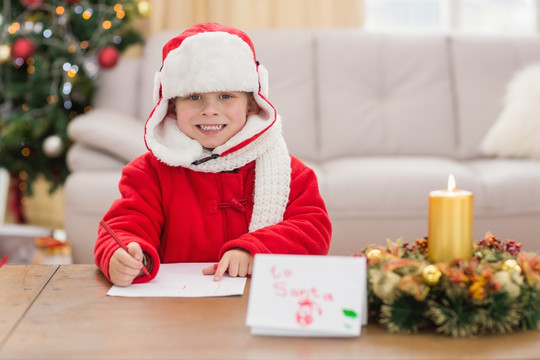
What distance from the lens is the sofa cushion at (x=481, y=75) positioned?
9.44 feet

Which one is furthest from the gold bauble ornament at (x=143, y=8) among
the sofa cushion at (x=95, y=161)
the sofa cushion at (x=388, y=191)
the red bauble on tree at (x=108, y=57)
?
the sofa cushion at (x=388, y=191)

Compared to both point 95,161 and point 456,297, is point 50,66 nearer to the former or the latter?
point 95,161

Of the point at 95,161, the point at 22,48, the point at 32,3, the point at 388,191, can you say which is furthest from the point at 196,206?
the point at 32,3

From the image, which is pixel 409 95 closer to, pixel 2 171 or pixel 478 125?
pixel 478 125

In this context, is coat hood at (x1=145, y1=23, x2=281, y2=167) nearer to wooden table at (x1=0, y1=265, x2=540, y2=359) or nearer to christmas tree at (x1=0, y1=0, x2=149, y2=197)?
wooden table at (x1=0, y1=265, x2=540, y2=359)

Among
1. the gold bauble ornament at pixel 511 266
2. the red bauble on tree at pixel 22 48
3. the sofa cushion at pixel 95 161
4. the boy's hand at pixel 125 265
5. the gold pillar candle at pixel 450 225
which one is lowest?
the sofa cushion at pixel 95 161

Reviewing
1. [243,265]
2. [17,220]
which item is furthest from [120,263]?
[17,220]

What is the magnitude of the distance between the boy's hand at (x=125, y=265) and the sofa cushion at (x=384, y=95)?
5.91ft

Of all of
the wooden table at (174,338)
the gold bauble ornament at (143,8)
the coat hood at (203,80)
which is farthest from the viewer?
the gold bauble ornament at (143,8)

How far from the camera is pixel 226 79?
4.27ft

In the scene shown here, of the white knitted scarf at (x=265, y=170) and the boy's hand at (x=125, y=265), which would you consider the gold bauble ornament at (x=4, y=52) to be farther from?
the boy's hand at (x=125, y=265)

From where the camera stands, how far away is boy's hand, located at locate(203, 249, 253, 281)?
113 cm

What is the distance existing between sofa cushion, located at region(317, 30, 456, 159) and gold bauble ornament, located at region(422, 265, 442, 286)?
1973 mm

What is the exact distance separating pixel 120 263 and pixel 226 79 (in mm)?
406
